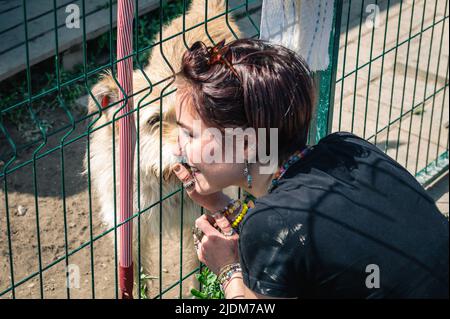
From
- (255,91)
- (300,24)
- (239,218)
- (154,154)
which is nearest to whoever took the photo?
(255,91)

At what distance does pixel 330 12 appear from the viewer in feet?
10.5

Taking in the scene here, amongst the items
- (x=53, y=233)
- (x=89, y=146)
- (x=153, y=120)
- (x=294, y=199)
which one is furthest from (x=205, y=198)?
(x=53, y=233)

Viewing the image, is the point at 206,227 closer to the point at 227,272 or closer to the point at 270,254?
the point at 227,272

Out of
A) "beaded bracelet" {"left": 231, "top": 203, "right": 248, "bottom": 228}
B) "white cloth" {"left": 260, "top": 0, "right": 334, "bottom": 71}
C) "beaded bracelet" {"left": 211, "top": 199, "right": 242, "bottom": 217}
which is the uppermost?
"white cloth" {"left": 260, "top": 0, "right": 334, "bottom": 71}

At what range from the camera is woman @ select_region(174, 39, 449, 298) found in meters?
2.17

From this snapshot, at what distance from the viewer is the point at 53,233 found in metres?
4.50

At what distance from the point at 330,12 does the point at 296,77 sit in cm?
94

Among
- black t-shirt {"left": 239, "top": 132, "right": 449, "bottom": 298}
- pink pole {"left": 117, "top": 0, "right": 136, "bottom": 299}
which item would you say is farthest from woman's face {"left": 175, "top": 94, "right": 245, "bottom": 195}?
pink pole {"left": 117, "top": 0, "right": 136, "bottom": 299}

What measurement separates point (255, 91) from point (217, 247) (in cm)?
55

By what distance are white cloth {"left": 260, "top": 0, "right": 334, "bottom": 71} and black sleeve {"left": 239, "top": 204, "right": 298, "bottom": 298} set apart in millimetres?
1079

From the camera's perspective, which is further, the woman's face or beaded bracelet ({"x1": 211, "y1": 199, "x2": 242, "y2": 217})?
beaded bracelet ({"x1": 211, "y1": 199, "x2": 242, "y2": 217})

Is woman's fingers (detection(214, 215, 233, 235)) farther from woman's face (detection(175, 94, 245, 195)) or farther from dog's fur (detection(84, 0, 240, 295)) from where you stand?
dog's fur (detection(84, 0, 240, 295))
